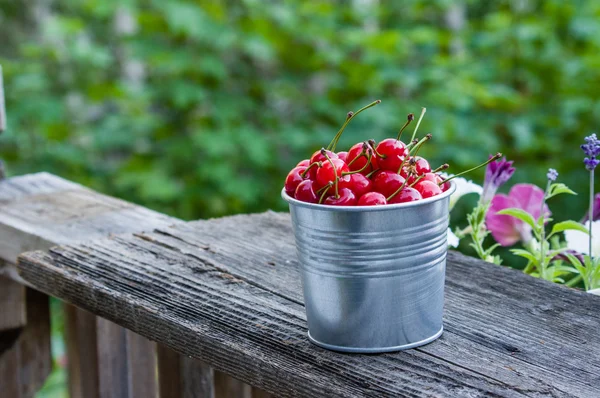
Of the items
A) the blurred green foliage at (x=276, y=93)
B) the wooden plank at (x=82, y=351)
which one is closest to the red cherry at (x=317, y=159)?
the wooden plank at (x=82, y=351)

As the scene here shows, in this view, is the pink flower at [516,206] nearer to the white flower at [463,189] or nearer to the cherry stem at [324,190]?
the white flower at [463,189]

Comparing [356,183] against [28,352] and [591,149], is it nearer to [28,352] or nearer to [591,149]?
[591,149]

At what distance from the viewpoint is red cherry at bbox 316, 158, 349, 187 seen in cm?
83

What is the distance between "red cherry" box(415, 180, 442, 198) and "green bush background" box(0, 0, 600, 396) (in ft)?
11.3

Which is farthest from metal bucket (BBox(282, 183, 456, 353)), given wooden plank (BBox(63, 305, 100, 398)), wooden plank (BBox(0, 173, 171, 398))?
wooden plank (BBox(63, 305, 100, 398))

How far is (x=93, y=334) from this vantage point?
1409 millimetres

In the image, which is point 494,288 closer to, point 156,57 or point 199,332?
point 199,332

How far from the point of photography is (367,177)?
861 millimetres

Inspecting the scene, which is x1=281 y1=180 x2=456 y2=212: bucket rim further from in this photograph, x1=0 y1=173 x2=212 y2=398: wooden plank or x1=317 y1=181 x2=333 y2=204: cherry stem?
x1=0 y1=173 x2=212 y2=398: wooden plank

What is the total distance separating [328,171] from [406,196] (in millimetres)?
88

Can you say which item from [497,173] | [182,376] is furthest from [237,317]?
[497,173]

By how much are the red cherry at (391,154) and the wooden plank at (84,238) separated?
533mm

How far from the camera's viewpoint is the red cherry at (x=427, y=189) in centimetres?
84

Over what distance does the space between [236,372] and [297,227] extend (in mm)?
178
